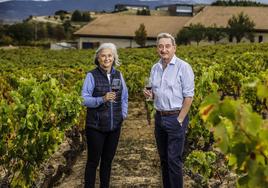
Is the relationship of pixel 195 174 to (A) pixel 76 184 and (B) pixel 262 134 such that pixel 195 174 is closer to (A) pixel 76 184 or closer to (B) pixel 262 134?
(A) pixel 76 184

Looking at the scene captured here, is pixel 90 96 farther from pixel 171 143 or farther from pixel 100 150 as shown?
pixel 171 143

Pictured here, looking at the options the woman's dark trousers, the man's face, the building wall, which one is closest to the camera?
the man's face

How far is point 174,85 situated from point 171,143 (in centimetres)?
51

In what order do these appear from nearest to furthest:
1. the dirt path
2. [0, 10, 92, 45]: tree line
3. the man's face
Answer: the man's face, the dirt path, [0, 10, 92, 45]: tree line

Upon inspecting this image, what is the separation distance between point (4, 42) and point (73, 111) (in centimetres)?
6729

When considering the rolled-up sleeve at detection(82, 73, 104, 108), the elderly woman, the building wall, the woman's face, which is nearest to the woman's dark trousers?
the elderly woman

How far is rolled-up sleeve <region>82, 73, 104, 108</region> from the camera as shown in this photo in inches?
196

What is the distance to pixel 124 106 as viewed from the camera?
17.3 ft

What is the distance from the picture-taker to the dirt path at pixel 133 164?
6.59 meters

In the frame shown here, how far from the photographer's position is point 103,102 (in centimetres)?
501

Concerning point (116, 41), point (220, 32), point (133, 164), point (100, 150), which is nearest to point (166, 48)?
point (100, 150)

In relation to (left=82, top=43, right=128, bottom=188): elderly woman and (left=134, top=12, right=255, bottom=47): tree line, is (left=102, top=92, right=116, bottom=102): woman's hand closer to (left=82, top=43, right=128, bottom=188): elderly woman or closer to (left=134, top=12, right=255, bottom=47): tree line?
(left=82, top=43, right=128, bottom=188): elderly woman

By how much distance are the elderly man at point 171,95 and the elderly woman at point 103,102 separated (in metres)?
0.32

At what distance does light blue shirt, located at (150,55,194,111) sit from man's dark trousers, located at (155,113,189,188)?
0.38 ft
